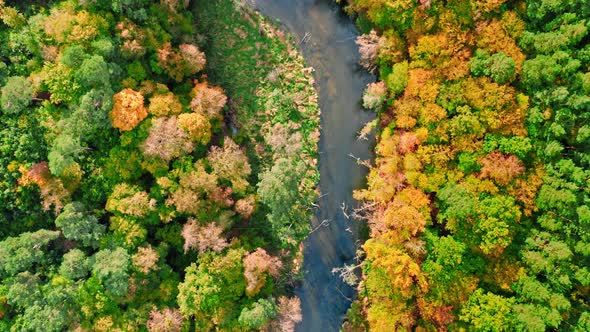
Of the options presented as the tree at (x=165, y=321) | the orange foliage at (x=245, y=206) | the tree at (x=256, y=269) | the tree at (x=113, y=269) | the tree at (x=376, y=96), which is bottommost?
the tree at (x=165, y=321)

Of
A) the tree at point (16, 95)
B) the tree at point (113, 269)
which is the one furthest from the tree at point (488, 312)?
the tree at point (16, 95)

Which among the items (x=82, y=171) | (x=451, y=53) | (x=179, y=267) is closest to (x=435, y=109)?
(x=451, y=53)

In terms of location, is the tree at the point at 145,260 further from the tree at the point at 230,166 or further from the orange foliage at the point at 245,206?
the tree at the point at 230,166

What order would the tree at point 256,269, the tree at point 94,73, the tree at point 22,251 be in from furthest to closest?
1. the tree at point 256,269
2. the tree at point 22,251
3. the tree at point 94,73

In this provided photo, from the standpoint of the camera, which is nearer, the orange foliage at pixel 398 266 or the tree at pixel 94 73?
the tree at pixel 94 73

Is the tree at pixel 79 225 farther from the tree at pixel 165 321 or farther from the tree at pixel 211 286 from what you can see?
the tree at pixel 211 286

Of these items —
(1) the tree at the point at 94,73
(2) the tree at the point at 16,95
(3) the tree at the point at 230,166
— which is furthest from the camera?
(3) the tree at the point at 230,166

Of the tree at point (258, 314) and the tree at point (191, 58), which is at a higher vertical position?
the tree at point (191, 58)

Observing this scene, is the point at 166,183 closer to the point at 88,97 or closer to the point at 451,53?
the point at 88,97

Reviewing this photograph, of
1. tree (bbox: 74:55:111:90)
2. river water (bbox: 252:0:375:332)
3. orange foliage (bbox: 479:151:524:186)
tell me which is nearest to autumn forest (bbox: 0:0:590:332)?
orange foliage (bbox: 479:151:524:186)
